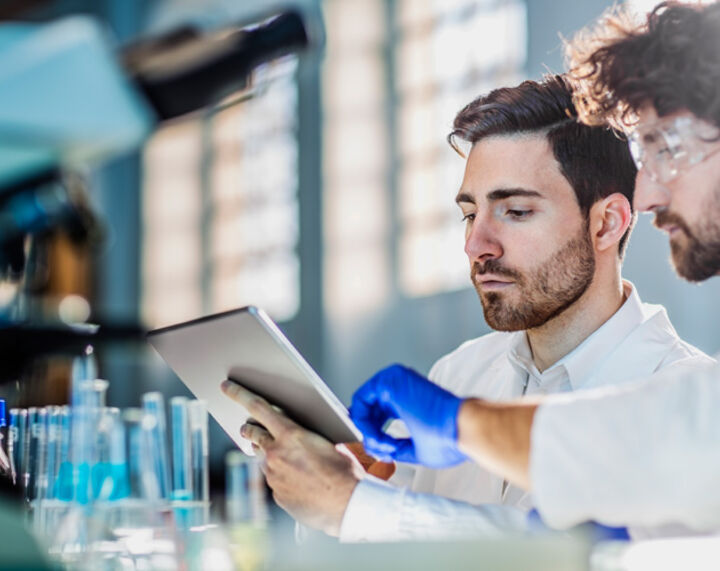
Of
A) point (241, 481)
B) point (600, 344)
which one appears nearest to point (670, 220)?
point (600, 344)

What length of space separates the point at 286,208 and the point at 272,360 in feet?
14.6

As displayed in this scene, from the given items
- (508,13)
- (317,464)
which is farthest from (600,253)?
(508,13)

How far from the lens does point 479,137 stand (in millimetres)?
1774

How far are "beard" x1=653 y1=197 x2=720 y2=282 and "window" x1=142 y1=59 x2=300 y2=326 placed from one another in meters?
4.26

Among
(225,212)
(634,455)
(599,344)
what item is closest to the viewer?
(634,455)

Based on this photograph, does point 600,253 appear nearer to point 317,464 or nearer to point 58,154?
point 317,464

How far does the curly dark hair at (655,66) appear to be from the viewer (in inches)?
50.6

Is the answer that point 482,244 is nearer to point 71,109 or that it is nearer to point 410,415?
point 410,415

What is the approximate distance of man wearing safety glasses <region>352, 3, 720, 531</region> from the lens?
0.92 metres

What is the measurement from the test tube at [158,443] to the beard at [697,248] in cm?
76

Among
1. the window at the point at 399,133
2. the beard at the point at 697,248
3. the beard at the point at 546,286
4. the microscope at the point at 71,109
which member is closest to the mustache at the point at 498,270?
the beard at the point at 546,286

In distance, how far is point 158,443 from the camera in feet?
4.33

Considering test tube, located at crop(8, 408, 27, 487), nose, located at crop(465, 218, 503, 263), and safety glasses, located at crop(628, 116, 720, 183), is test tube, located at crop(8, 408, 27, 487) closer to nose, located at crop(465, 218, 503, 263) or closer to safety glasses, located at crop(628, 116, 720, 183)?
nose, located at crop(465, 218, 503, 263)

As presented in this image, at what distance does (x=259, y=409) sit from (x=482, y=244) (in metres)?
0.55
